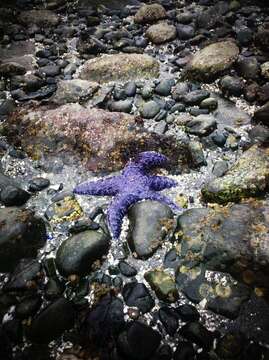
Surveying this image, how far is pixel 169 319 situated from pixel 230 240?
857mm

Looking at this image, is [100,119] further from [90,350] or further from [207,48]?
[90,350]

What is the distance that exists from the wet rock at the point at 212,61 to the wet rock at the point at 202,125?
1.02m

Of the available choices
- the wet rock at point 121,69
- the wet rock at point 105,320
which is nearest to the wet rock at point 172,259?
the wet rock at point 105,320

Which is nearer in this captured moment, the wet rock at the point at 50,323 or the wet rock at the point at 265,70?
the wet rock at the point at 50,323

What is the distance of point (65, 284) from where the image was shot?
3395 millimetres

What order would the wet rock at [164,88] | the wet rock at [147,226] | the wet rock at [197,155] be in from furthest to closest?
1. the wet rock at [164,88]
2. the wet rock at [197,155]
3. the wet rock at [147,226]

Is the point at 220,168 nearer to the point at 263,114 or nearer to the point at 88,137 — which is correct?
the point at 263,114

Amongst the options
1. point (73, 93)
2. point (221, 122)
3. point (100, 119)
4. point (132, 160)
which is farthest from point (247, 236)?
point (73, 93)

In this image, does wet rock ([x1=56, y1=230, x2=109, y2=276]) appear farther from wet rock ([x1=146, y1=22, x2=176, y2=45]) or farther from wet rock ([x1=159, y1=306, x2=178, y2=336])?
wet rock ([x1=146, y1=22, x2=176, y2=45])

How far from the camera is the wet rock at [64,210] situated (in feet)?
12.9

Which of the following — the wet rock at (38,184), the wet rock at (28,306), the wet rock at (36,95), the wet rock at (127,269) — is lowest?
the wet rock at (28,306)

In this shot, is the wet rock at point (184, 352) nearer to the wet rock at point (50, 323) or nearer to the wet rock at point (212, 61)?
the wet rock at point (50, 323)

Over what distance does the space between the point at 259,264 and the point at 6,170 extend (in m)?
3.11

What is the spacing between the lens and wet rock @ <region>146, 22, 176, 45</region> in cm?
652
